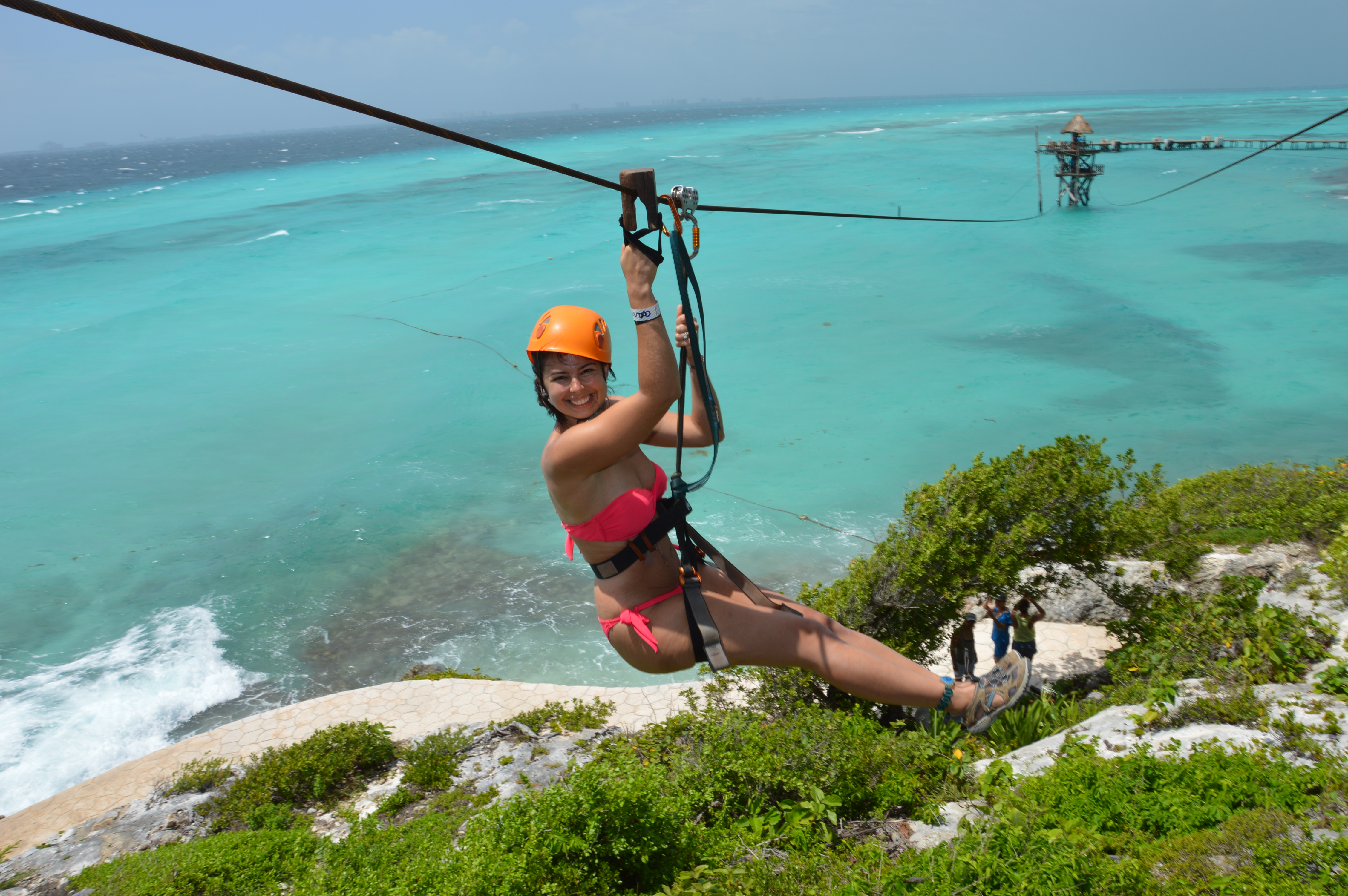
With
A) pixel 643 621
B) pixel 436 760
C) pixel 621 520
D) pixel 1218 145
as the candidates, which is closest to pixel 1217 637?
pixel 643 621

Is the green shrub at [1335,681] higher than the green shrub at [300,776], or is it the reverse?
the green shrub at [1335,681]

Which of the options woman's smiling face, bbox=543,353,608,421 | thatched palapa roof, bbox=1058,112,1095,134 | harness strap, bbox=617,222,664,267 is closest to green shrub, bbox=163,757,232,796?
woman's smiling face, bbox=543,353,608,421

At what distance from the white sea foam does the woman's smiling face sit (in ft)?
38.0

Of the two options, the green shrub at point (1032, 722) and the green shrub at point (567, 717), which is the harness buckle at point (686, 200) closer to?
the green shrub at point (1032, 722)

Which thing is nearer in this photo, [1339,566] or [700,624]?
[700,624]

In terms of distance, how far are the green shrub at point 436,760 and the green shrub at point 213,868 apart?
1.15 meters

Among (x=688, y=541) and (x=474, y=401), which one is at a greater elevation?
(x=688, y=541)

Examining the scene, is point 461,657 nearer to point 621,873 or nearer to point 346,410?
point 621,873

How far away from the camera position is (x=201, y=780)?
7.79 m

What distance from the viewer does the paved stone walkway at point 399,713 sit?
8.81 meters

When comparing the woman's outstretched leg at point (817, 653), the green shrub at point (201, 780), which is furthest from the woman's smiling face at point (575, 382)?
the green shrub at point (201, 780)

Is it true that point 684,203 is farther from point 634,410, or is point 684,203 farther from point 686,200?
point 634,410

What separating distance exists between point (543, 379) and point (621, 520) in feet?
2.53

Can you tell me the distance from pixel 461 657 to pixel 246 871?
7689 millimetres
